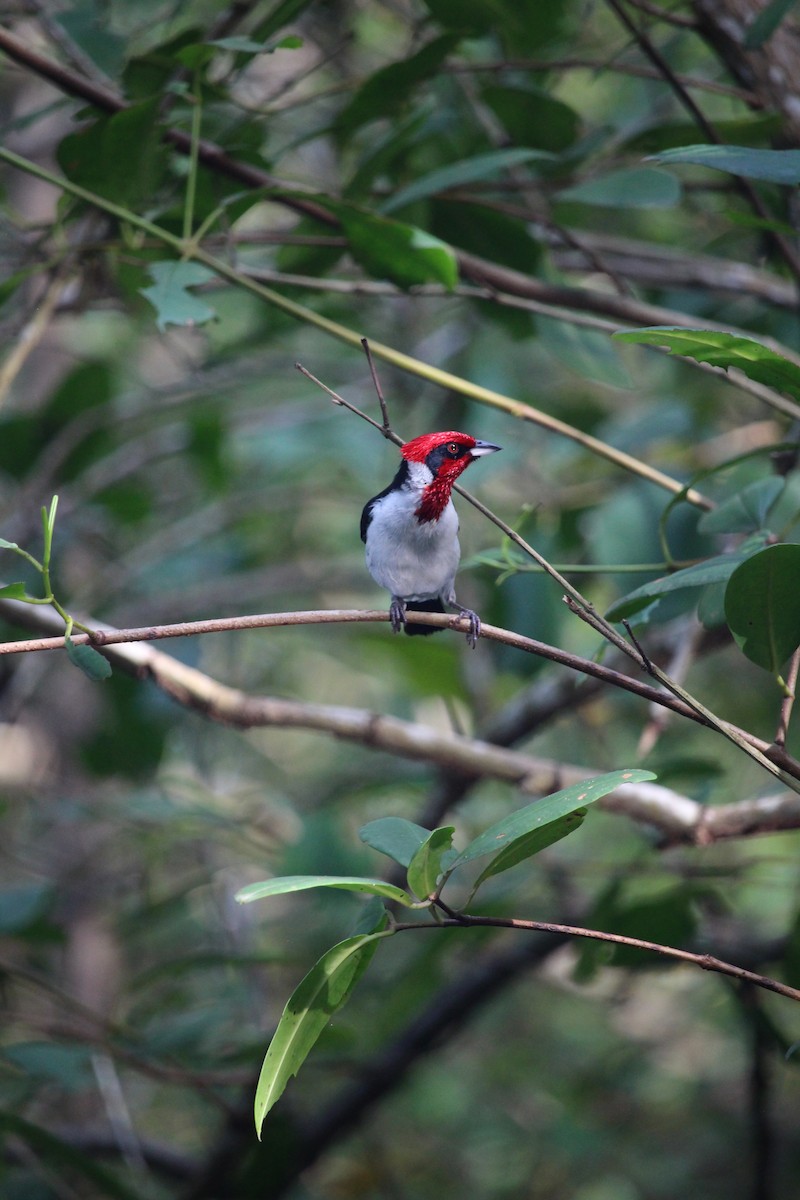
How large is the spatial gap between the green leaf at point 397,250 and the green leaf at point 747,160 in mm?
Result: 760

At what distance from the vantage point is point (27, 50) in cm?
237

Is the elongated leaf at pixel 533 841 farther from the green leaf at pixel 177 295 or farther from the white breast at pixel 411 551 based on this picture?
the white breast at pixel 411 551

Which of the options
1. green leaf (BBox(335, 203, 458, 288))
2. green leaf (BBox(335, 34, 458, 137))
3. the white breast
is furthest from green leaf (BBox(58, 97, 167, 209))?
the white breast

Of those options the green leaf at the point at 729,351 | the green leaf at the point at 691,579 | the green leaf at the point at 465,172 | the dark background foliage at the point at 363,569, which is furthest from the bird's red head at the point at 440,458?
the green leaf at the point at 729,351

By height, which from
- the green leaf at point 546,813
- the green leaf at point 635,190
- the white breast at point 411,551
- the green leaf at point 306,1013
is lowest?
the white breast at point 411,551

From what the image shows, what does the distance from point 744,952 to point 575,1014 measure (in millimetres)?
2684

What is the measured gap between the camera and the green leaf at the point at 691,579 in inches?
68.6

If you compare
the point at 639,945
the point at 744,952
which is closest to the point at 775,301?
the point at 744,952

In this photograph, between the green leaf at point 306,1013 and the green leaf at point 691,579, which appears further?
the green leaf at point 691,579

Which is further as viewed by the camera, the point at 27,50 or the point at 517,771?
the point at 517,771

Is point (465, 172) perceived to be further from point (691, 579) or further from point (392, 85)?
point (691, 579)

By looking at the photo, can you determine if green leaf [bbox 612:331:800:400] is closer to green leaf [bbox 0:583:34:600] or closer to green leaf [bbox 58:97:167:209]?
green leaf [bbox 0:583:34:600]

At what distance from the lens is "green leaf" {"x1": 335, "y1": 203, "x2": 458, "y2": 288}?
8.04 ft

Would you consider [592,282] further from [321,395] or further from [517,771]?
[517,771]
